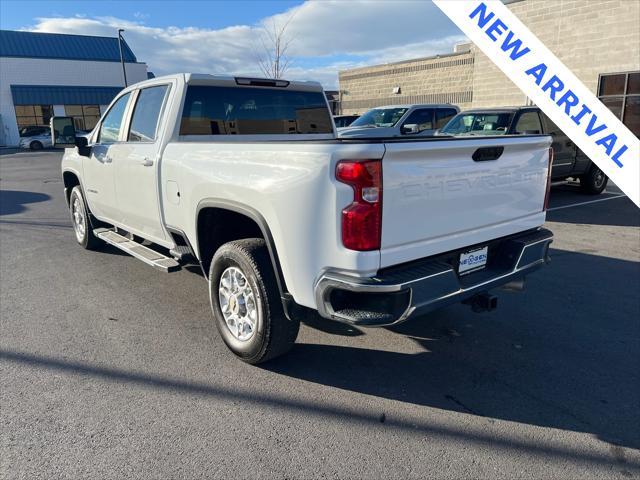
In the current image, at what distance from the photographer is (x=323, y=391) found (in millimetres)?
3289

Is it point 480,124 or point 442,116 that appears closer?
point 480,124

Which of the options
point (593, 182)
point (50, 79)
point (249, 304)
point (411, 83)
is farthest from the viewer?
point (50, 79)

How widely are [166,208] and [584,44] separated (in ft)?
Answer: 58.5

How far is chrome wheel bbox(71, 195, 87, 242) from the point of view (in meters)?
6.59

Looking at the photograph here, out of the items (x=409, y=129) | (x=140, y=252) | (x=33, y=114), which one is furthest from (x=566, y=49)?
(x=33, y=114)

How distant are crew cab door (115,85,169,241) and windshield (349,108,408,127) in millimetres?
9054

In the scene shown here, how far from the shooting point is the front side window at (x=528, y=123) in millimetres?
9738

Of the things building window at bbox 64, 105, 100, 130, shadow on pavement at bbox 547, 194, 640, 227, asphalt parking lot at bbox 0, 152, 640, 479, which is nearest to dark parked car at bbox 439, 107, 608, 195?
shadow on pavement at bbox 547, 194, 640, 227

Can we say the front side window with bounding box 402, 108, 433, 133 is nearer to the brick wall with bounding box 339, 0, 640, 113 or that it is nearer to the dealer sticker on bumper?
the brick wall with bounding box 339, 0, 640, 113

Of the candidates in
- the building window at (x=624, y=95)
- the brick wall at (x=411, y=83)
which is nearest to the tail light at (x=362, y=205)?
the building window at (x=624, y=95)

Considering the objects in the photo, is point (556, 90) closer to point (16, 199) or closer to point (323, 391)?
point (323, 391)

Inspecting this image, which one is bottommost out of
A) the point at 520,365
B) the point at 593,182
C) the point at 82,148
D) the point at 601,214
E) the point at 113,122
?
the point at 601,214

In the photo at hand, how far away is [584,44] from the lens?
16.9 metres

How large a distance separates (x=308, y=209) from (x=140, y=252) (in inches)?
105
